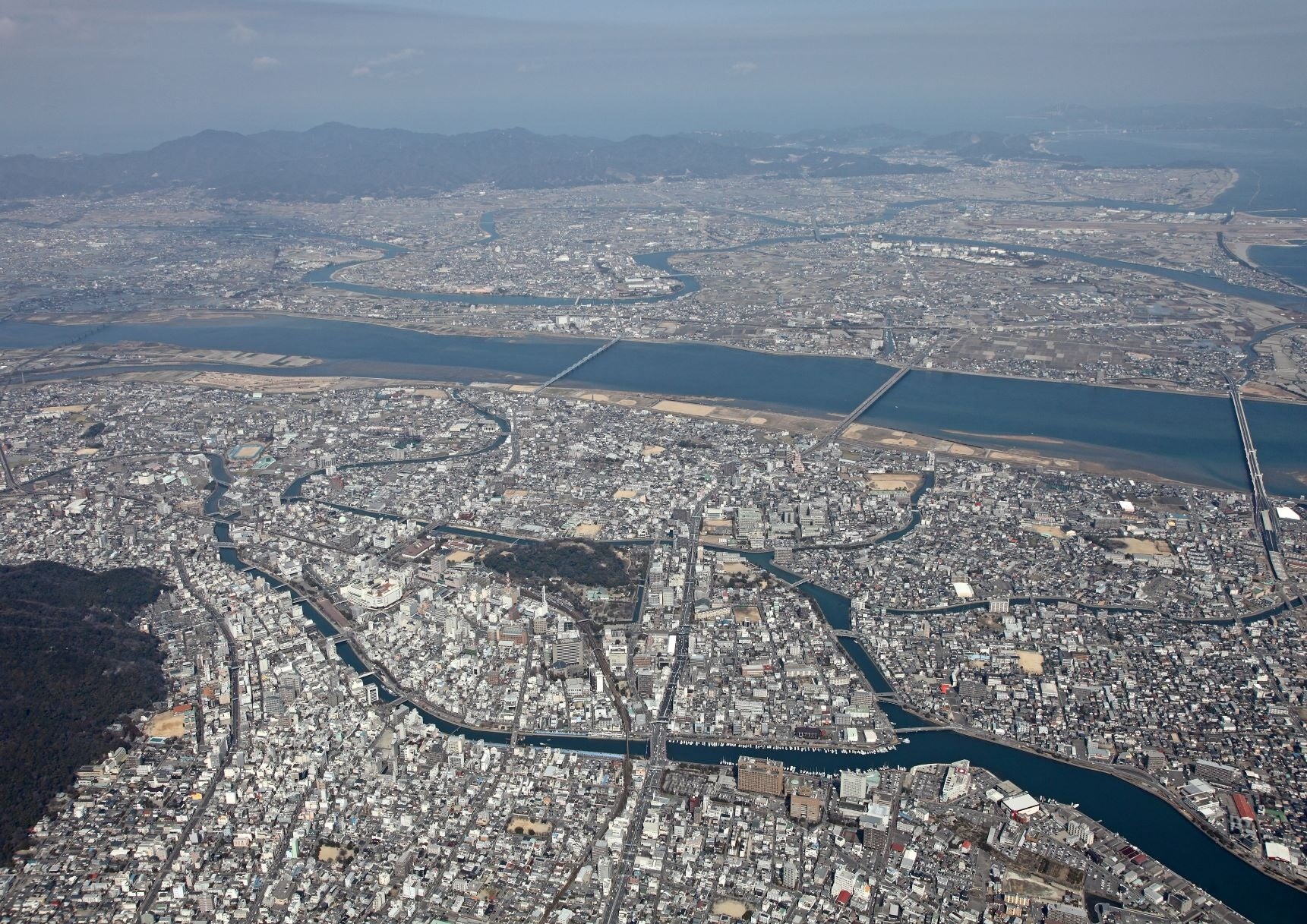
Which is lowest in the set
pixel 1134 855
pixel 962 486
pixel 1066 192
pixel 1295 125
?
pixel 1134 855

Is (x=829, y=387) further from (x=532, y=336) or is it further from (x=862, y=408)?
(x=532, y=336)

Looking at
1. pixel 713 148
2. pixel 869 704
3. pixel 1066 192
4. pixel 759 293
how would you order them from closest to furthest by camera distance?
pixel 869 704 → pixel 759 293 → pixel 1066 192 → pixel 713 148

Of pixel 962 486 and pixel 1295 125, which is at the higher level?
pixel 1295 125

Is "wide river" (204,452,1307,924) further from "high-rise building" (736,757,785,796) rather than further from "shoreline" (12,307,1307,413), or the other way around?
"shoreline" (12,307,1307,413)

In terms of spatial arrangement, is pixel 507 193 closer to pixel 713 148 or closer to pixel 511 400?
pixel 713 148

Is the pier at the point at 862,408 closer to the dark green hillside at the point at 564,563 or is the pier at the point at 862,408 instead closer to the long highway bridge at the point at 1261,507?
the dark green hillside at the point at 564,563

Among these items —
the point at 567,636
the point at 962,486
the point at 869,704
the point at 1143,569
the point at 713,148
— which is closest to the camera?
the point at 869,704

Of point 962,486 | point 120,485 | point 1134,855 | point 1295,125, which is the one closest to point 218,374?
point 120,485
